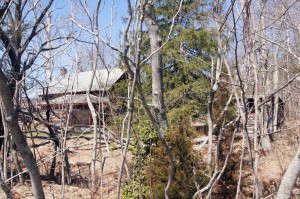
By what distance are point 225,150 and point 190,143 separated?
778 millimetres

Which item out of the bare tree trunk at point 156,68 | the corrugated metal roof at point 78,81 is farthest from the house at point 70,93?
the bare tree trunk at point 156,68

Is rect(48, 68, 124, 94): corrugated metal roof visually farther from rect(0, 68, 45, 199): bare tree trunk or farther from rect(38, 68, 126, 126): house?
rect(0, 68, 45, 199): bare tree trunk

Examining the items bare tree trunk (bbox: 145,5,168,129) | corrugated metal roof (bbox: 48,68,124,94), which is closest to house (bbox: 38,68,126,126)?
corrugated metal roof (bbox: 48,68,124,94)

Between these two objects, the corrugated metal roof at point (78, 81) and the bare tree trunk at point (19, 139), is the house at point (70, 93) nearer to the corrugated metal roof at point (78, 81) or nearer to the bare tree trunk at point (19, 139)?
the corrugated metal roof at point (78, 81)

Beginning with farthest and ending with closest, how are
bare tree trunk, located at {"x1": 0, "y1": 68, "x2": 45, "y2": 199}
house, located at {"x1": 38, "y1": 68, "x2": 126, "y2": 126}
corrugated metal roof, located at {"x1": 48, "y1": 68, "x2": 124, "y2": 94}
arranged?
house, located at {"x1": 38, "y1": 68, "x2": 126, "y2": 126} → corrugated metal roof, located at {"x1": 48, "y1": 68, "x2": 124, "y2": 94} → bare tree trunk, located at {"x1": 0, "y1": 68, "x2": 45, "y2": 199}

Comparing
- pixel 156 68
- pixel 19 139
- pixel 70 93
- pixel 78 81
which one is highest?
pixel 156 68

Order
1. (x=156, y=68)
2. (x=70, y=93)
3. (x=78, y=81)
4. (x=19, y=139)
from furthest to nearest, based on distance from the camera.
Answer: (x=156, y=68)
(x=78, y=81)
(x=70, y=93)
(x=19, y=139)

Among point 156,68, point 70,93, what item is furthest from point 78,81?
point 156,68

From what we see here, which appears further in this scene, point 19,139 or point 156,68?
point 156,68

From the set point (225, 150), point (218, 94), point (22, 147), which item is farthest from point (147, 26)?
point (22, 147)

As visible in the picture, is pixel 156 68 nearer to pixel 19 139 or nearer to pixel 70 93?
pixel 70 93

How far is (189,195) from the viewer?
4.96m

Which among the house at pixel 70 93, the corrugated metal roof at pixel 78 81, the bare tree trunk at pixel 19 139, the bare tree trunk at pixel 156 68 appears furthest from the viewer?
the bare tree trunk at pixel 156 68

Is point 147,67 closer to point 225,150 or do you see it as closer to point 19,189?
point 19,189
